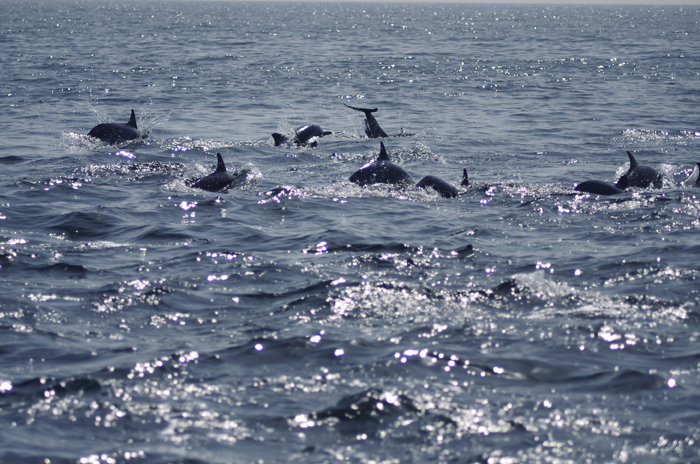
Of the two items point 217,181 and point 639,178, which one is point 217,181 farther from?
point 639,178

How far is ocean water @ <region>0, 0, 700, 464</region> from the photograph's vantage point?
705 centimetres

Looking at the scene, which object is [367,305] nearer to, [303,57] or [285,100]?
[285,100]

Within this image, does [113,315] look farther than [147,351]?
Yes

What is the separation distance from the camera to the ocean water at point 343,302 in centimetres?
705

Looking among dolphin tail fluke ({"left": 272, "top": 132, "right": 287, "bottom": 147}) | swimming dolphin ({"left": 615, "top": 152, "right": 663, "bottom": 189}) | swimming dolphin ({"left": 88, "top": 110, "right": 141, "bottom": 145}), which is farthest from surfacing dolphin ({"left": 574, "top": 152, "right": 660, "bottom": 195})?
swimming dolphin ({"left": 88, "top": 110, "right": 141, "bottom": 145})

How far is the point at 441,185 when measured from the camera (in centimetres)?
1667

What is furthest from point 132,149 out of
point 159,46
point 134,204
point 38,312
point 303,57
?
point 159,46

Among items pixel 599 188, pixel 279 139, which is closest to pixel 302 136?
pixel 279 139

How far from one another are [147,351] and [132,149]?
13.8 meters

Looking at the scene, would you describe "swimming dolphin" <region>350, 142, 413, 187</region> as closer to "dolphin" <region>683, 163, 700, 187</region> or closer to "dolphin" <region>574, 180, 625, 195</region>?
"dolphin" <region>574, 180, 625, 195</region>

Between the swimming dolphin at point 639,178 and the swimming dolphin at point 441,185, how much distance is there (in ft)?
10.4

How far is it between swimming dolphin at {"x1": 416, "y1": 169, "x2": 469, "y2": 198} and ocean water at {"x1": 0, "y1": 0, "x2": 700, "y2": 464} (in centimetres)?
43

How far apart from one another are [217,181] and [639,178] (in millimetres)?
8748

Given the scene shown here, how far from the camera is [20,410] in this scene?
7395 millimetres
